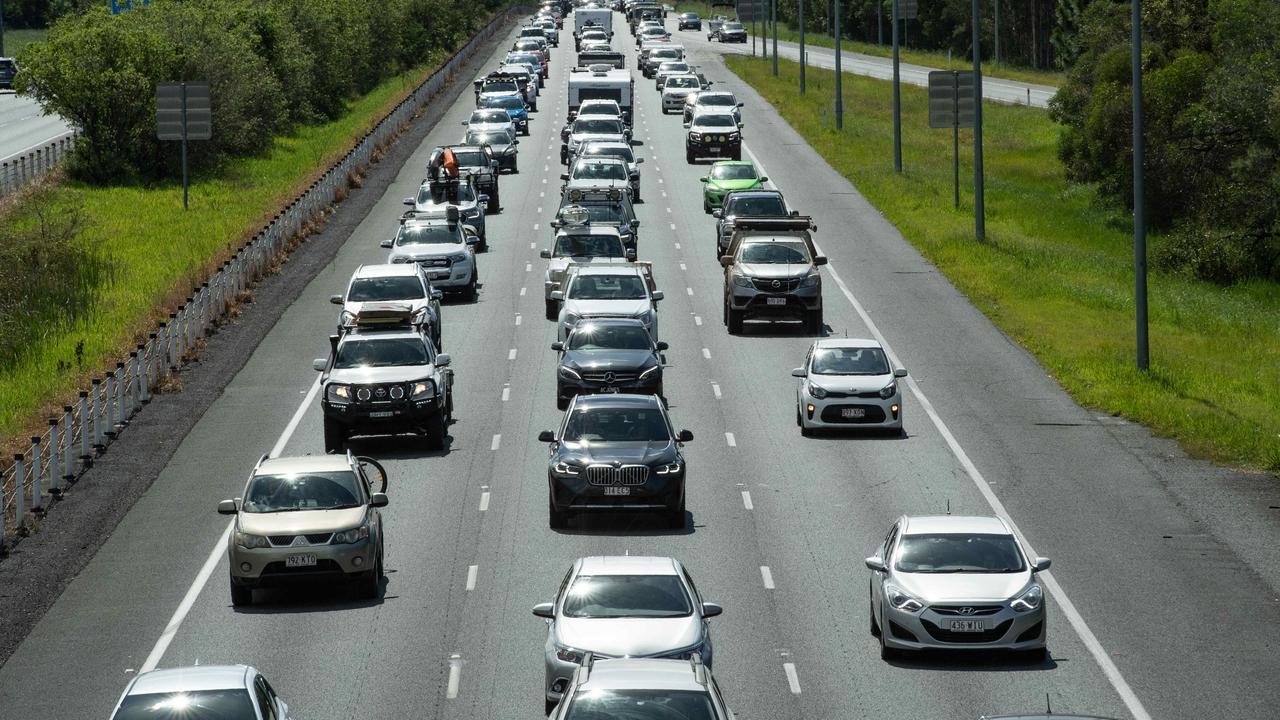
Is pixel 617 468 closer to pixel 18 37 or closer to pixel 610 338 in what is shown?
pixel 610 338

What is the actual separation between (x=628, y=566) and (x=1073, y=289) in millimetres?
31571

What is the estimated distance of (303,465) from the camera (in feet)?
72.1

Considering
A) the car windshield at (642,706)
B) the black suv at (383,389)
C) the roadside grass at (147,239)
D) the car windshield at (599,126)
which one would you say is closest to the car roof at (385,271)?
the roadside grass at (147,239)

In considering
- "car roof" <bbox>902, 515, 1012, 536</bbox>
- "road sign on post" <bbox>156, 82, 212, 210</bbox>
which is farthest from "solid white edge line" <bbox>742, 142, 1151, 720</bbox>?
"road sign on post" <bbox>156, 82, 212, 210</bbox>

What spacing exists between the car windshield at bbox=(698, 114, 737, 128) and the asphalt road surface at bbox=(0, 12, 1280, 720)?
27483 millimetres

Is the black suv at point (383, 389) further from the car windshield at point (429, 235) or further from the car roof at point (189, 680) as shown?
the car roof at point (189, 680)

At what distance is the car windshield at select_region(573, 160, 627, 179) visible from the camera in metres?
54.8

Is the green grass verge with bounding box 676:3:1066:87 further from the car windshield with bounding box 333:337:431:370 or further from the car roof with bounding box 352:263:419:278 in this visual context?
the car windshield with bounding box 333:337:431:370

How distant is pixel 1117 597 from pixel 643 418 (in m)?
6.93

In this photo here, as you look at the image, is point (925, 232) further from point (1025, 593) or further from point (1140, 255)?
point (1025, 593)

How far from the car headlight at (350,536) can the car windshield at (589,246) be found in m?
21.6

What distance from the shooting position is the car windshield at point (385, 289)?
119ft

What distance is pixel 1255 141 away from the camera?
57.1 m

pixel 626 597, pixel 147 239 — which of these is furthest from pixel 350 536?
pixel 147 239
